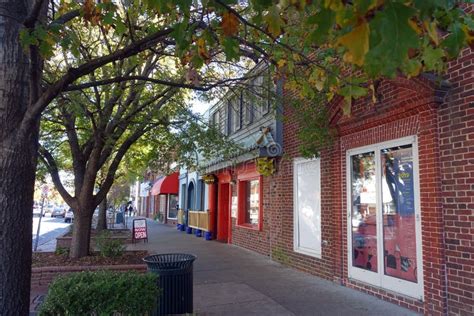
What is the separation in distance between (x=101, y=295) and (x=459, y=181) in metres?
4.91

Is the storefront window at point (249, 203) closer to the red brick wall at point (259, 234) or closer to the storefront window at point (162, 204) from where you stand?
the red brick wall at point (259, 234)

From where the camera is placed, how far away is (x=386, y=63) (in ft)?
5.96

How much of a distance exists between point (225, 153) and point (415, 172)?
213 inches

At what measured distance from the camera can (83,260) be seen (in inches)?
380

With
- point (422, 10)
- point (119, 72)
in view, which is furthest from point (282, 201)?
point (422, 10)

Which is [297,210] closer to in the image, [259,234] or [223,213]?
[259,234]

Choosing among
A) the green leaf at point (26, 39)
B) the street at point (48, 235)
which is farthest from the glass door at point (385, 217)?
the street at point (48, 235)

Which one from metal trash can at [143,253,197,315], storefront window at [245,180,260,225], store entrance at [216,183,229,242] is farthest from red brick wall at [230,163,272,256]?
metal trash can at [143,253,197,315]

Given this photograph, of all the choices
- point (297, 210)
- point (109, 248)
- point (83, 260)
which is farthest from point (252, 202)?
point (83, 260)

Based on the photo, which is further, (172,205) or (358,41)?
(172,205)

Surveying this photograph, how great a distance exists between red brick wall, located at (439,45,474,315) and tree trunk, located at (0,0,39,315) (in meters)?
5.30

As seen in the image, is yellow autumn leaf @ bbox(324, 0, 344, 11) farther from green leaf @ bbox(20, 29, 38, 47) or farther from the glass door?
the glass door

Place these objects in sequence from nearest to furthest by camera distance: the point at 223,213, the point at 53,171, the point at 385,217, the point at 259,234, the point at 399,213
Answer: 1. the point at 399,213
2. the point at 385,217
3. the point at 53,171
4. the point at 259,234
5. the point at 223,213

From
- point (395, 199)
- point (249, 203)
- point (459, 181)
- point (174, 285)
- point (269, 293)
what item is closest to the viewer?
point (459, 181)
